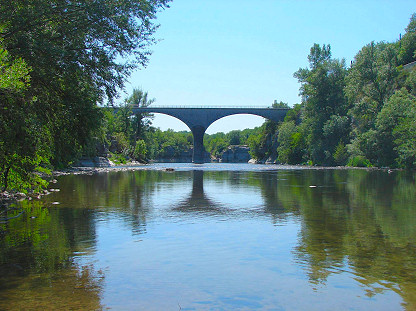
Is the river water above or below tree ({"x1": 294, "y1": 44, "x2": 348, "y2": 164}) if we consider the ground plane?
below

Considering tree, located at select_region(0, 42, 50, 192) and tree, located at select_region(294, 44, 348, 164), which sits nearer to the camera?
tree, located at select_region(0, 42, 50, 192)

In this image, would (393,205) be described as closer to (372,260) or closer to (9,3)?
(372,260)

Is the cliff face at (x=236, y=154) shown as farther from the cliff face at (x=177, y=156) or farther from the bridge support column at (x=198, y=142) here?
the bridge support column at (x=198, y=142)

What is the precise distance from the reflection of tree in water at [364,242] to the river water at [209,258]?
37 mm

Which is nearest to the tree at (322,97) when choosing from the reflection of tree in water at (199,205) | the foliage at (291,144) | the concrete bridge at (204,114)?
the foliage at (291,144)

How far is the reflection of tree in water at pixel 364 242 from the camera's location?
28.3ft

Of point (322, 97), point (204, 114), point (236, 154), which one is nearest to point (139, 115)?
point (204, 114)

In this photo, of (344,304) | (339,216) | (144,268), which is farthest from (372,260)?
(339,216)

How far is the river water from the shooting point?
7.49 m

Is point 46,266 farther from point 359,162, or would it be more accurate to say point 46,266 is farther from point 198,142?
point 198,142

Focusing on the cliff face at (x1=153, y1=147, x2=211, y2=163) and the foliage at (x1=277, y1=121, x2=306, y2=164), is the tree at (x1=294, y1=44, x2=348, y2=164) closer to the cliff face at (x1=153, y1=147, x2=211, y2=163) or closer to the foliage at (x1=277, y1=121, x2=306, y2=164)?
the foliage at (x1=277, y1=121, x2=306, y2=164)

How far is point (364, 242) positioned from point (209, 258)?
457cm

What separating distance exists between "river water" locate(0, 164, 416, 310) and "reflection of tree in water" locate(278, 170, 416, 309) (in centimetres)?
4

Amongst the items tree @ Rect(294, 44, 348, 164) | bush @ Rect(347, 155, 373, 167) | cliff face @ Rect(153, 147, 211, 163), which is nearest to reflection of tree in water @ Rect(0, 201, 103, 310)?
bush @ Rect(347, 155, 373, 167)
